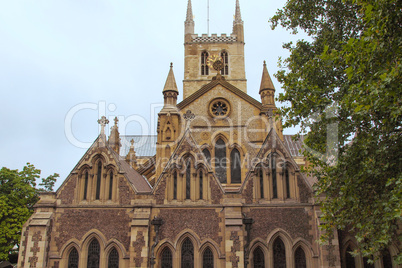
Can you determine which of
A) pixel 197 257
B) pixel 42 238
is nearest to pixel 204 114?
pixel 197 257

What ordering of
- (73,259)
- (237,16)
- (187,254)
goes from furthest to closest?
1. (237,16)
2. (73,259)
3. (187,254)

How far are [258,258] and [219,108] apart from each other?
11105 millimetres

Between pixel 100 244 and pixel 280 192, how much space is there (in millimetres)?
8104

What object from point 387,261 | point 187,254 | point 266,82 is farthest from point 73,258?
point 266,82

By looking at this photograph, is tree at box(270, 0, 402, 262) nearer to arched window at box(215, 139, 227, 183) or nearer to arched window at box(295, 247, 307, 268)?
arched window at box(295, 247, 307, 268)

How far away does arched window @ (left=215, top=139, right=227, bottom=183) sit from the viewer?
2241 centimetres

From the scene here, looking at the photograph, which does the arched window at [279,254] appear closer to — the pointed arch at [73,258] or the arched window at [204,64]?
the pointed arch at [73,258]

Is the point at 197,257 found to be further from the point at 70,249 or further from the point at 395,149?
the point at 395,149

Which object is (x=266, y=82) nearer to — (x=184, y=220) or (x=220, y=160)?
(x=220, y=160)

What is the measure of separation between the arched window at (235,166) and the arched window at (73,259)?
378 inches

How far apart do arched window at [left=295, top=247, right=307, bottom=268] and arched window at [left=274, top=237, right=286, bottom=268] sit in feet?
1.79

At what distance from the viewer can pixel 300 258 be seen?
16.0 m

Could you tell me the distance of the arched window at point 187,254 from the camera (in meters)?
16.0

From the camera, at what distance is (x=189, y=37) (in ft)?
141
